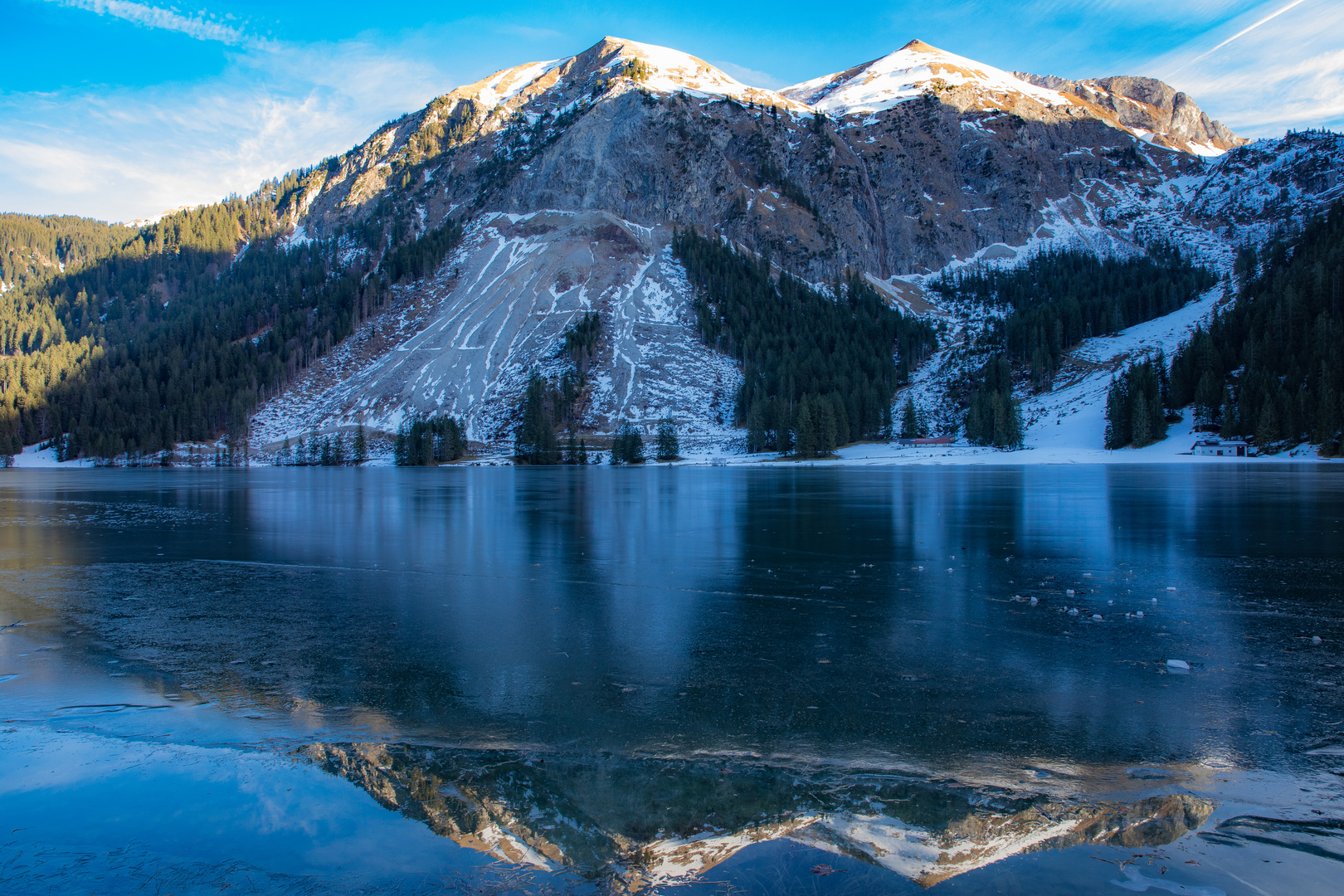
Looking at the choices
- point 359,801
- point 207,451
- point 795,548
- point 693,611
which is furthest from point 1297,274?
point 207,451

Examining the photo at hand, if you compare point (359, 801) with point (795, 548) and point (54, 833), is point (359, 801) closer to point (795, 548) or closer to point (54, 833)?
point (54, 833)

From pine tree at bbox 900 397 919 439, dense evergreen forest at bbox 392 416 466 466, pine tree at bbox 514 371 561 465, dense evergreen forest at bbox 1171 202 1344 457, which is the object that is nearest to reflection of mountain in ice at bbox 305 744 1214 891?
dense evergreen forest at bbox 1171 202 1344 457

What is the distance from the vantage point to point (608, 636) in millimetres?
10930

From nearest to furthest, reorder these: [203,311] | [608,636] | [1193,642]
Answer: [1193,642], [608,636], [203,311]

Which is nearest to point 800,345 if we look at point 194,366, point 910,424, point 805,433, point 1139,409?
point 910,424

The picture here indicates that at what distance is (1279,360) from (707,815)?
11961 centimetres

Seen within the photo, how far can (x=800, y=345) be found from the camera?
152375mm

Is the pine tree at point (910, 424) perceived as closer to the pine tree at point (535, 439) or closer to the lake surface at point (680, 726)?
the pine tree at point (535, 439)

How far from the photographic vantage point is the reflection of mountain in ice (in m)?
5.04

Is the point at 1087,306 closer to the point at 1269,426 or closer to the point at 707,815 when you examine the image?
the point at 1269,426

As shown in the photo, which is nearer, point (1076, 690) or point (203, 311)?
point (1076, 690)

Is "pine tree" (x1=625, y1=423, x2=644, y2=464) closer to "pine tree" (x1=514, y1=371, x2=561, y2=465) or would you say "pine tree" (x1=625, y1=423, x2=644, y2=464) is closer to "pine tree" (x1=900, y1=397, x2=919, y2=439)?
"pine tree" (x1=514, y1=371, x2=561, y2=465)

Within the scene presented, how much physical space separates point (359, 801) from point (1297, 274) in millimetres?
140413


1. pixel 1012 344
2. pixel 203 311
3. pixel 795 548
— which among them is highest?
pixel 203 311
